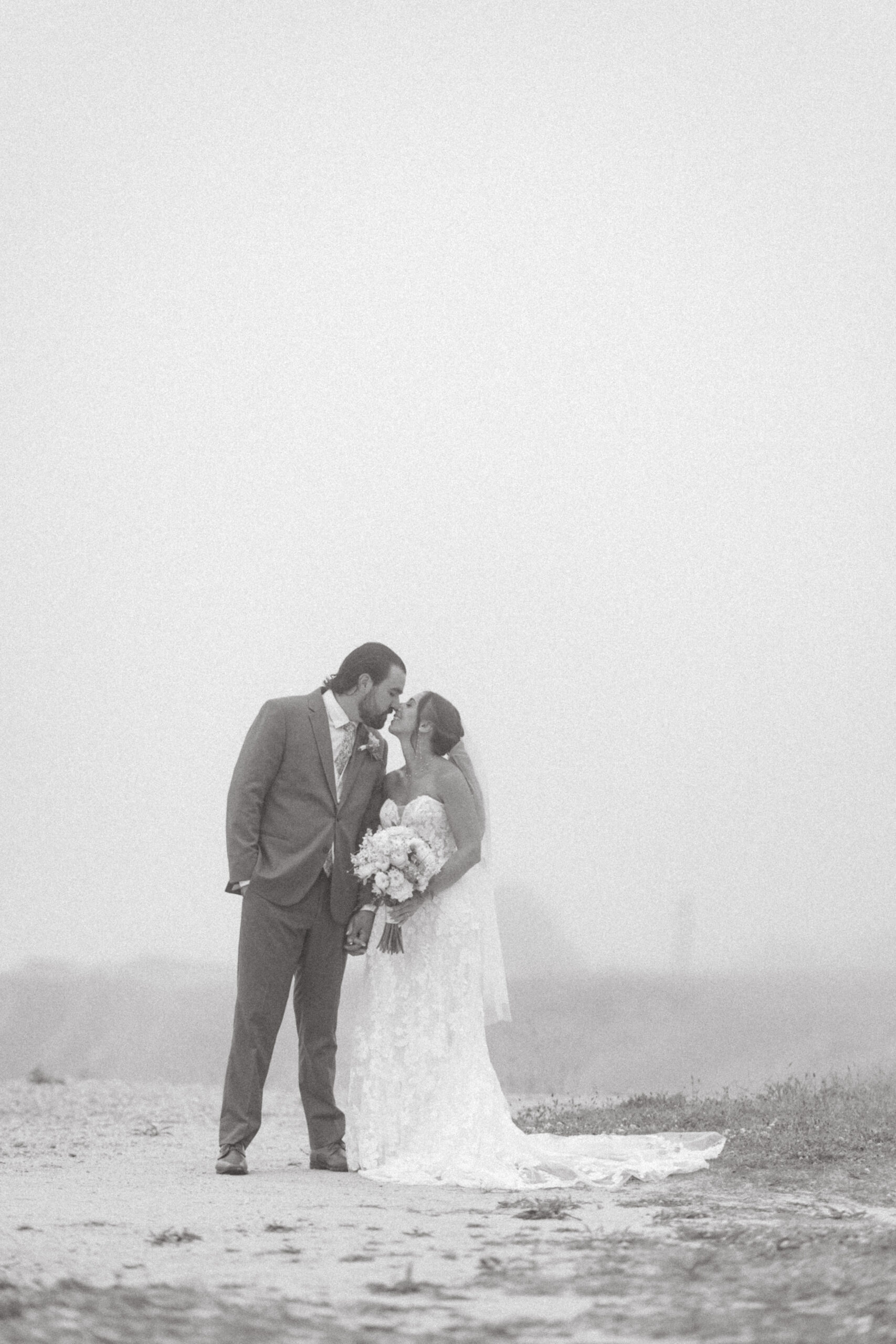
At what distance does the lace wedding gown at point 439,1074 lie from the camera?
8477 mm

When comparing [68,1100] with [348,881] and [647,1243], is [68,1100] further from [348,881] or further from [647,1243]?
[647,1243]

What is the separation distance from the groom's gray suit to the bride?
221mm

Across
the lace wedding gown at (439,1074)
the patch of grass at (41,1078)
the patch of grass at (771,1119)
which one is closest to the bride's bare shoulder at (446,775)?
the lace wedding gown at (439,1074)

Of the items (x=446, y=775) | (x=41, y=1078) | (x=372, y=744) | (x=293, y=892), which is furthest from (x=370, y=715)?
(x=41, y=1078)

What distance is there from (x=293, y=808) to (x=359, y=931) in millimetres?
775

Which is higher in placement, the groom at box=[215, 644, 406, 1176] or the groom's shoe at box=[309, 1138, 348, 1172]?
the groom at box=[215, 644, 406, 1176]

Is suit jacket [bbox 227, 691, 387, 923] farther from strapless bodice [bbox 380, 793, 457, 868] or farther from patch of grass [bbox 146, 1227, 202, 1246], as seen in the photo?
patch of grass [bbox 146, 1227, 202, 1246]

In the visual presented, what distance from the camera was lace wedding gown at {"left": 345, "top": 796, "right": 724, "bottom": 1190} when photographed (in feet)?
27.8

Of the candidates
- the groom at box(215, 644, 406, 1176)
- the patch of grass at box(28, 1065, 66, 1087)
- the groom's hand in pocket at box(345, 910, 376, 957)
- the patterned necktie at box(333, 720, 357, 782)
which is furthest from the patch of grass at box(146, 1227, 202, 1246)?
the patch of grass at box(28, 1065, 66, 1087)

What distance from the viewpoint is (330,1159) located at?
880cm

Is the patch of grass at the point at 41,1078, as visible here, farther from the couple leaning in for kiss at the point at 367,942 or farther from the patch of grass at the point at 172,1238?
the patch of grass at the point at 172,1238

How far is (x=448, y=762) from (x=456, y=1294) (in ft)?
14.6

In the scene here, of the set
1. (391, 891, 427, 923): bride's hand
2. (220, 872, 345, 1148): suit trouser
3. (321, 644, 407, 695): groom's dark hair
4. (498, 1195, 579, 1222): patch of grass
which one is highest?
(321, 644, 407, 695): groom's dark hair

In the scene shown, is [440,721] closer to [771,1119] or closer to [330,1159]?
[330,1159]
